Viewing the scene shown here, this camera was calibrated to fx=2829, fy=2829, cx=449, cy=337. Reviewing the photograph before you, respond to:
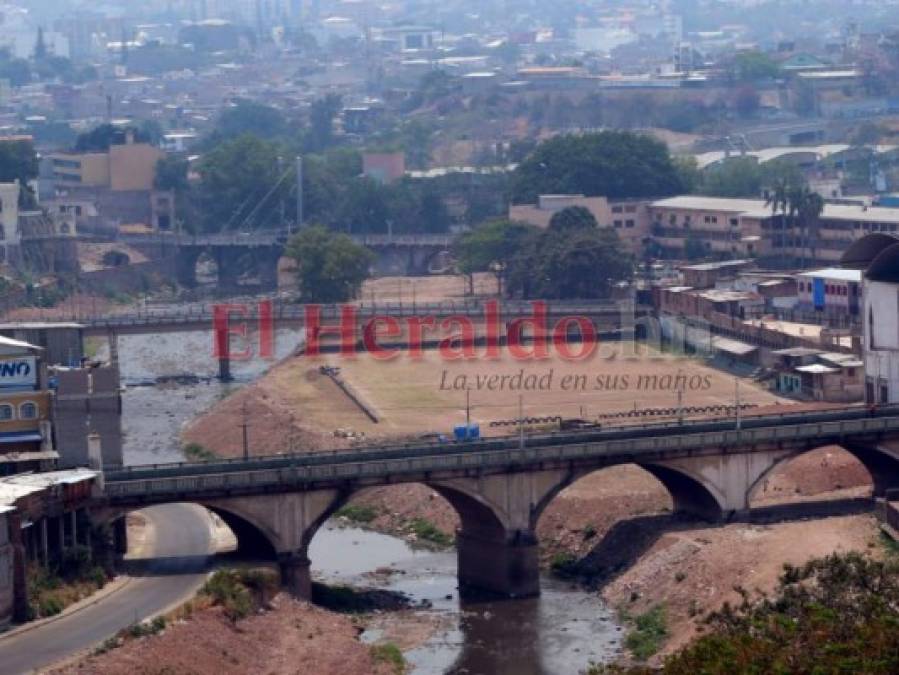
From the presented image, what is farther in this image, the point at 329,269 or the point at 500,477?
the point at 329,269

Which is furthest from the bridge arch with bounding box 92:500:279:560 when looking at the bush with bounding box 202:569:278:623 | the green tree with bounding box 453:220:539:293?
the green tree with bounding box 453:220:539:293

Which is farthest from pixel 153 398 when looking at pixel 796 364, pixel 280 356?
pixel 796 364

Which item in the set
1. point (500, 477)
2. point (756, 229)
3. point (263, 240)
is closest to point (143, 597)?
point (500, 477)

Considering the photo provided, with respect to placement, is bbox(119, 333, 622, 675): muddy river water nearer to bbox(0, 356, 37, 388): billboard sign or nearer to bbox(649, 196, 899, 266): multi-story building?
bbox(0, 356, 37, 388): billboard sign

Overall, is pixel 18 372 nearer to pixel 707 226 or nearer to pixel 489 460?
pixel 489 460

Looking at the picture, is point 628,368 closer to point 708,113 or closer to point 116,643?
point 116,643

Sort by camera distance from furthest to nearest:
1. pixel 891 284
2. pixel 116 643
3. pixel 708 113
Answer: pixel 708 113 < pixel 891 284 < pixel 116 643
